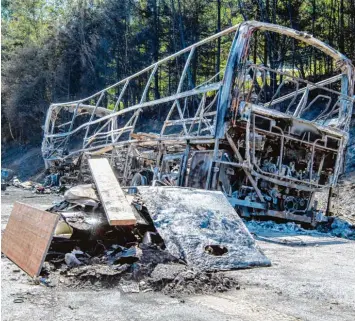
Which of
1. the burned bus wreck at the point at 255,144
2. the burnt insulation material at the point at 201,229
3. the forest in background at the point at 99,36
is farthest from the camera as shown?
the forest in background at the point at 99,36

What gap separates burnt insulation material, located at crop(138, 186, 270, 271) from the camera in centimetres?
499

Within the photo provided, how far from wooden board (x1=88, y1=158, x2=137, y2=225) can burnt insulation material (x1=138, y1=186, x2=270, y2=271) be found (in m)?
0.35

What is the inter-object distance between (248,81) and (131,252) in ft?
18.0

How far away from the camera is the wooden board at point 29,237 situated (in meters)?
Answer: 4.60

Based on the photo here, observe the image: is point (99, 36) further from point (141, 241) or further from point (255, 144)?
point (141, 241)

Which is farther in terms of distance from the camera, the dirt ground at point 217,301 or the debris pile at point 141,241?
the debris pile at point 141,241

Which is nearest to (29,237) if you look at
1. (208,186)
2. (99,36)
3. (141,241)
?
(141,241)

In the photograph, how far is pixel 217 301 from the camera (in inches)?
146

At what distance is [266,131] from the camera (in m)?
9.22

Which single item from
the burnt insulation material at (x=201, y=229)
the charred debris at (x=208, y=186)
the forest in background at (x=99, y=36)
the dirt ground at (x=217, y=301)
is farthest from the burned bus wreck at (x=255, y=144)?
the forest in background at (x=99, y=36)

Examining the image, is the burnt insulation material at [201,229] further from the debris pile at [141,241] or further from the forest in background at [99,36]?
the forest in background at [99,36]

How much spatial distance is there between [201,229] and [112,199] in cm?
129

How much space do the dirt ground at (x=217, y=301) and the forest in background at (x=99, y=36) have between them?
2094cm

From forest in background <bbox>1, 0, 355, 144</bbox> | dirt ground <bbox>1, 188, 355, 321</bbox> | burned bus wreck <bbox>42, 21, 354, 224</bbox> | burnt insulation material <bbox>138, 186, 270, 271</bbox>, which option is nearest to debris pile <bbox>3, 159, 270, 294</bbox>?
burnt insulation material <bbox>138, 186, 270, 271</bbox>
